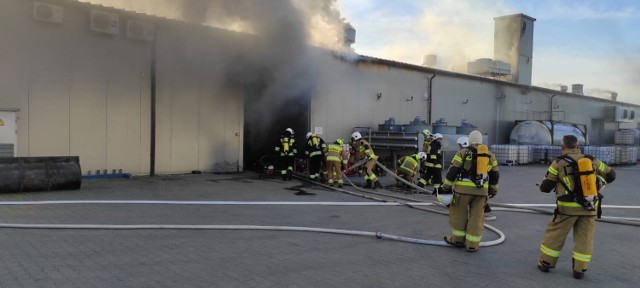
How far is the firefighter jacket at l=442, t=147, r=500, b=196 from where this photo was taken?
204 inches

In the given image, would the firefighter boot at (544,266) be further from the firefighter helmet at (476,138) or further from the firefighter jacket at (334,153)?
the firefighter jacket at (334,153)

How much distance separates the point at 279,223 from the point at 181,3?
6768mm

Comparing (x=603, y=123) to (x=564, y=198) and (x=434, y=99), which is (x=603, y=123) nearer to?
(x=434, y=99)

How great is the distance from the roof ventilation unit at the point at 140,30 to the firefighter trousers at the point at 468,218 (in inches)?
335

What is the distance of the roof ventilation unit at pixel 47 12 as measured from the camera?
9430 millimetres

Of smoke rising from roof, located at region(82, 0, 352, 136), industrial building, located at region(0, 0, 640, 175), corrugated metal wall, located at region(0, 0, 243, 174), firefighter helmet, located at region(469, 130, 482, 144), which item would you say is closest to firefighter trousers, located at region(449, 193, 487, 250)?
firefighter helmet, located at region(469, 130, 482, 144)

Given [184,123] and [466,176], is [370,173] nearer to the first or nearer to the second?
[184,123]

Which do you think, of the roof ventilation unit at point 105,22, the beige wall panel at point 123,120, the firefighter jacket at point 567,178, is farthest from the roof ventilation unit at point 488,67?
the firefighter jacket at point 567,178

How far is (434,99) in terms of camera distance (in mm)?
18281

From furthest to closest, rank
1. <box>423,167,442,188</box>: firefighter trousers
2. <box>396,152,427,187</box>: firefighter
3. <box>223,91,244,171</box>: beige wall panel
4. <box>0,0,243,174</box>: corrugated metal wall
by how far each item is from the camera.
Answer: <box>223,91,244,171</box>: beige wall panel
<box>423,167,442,188</box>: firefighter trousers
<box>396,152,427,187</box>: firefighter
<box>0,0,243,174</box>: corrugated metal wall

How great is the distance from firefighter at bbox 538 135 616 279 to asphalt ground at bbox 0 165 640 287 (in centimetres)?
21

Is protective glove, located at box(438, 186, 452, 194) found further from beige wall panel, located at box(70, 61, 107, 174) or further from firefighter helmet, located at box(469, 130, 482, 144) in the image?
beige wall panel, located at box(70, 61, 107, 174)

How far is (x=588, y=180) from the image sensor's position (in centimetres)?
432

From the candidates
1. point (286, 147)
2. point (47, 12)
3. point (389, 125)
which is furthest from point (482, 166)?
point (389, 125)
